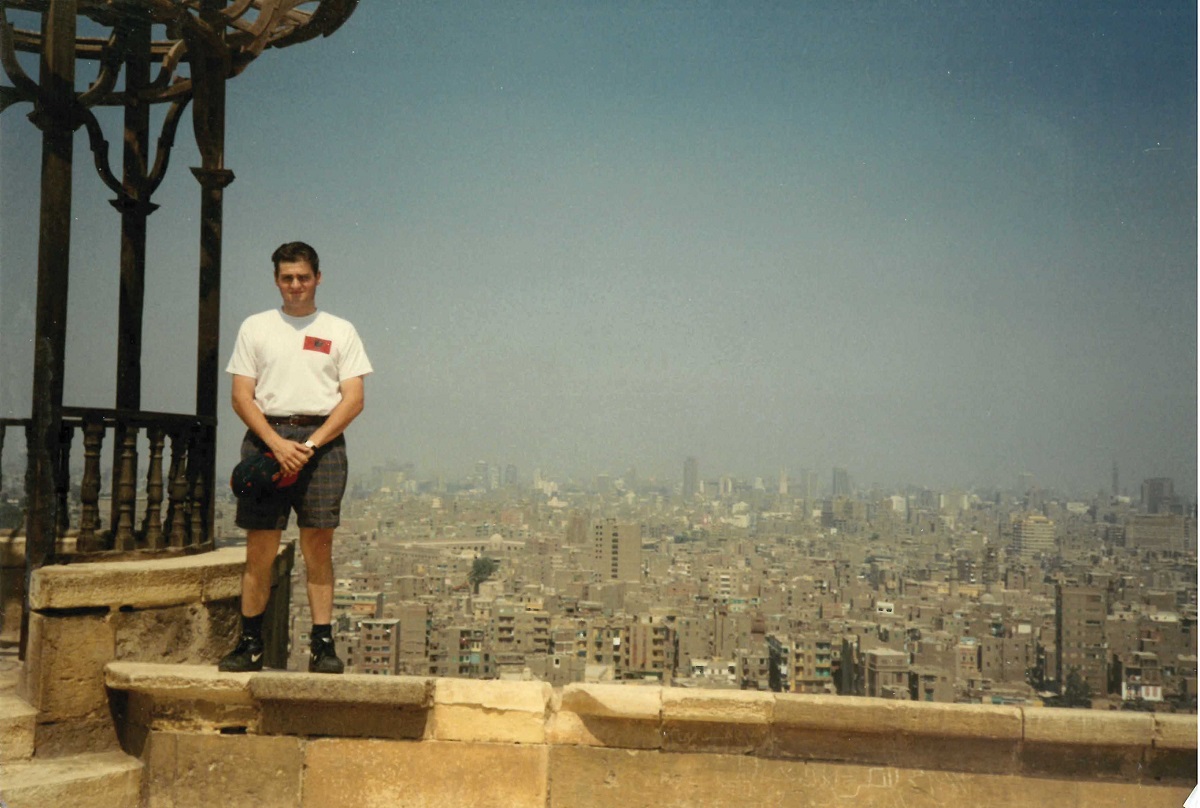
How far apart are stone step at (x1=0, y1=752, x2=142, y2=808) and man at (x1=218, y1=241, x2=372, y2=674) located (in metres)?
0.65

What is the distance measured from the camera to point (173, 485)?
4.48 m

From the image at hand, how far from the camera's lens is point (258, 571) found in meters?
3.88

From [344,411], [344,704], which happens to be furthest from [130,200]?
[344,704]

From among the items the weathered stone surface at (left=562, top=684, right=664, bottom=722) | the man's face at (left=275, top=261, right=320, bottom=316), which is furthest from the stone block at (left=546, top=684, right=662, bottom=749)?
the man's face at (left=275, top=261, right=320, bottom=316)

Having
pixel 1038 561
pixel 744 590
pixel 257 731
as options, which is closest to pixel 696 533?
pixel 744 590

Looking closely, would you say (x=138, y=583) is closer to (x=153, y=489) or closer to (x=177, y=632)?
Result: (x=177, y=632)

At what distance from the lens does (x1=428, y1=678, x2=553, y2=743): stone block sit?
143 inches

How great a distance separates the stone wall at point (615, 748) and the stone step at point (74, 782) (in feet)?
0.42

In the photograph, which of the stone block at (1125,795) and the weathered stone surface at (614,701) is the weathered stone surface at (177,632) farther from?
the stone block at (1125,795)

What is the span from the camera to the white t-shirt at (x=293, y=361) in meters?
3.72

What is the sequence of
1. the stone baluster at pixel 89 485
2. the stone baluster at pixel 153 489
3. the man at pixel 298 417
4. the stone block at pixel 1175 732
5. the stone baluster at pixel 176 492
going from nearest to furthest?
the stone block at pixel 1175 732
the man at pixel 298 417
the stone baluster at pixel 89 485
the stone baluster at pixel 153 489
the stone baluster at pixel 176 492

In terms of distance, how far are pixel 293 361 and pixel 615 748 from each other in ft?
6.82

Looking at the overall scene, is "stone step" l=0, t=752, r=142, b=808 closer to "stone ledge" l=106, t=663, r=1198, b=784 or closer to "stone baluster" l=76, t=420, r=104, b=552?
"stone ledge" l=106, t=663, r=1198, b=784

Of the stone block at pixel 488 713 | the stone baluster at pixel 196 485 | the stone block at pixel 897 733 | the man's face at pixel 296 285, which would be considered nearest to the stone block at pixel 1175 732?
the stone block at pixel 897 733
